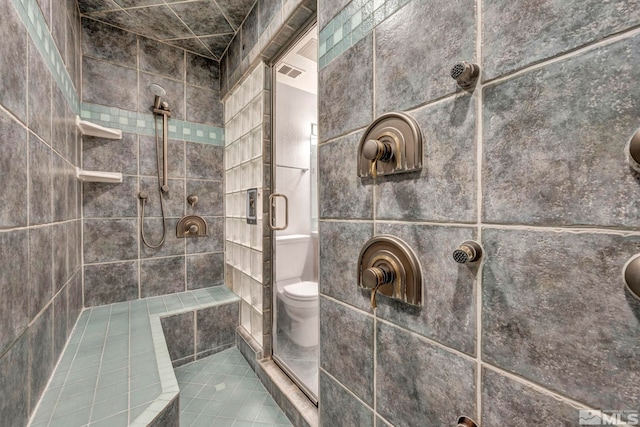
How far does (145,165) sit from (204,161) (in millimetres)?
440

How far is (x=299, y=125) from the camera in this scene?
7.44 feet

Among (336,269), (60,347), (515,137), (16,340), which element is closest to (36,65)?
(16,340)

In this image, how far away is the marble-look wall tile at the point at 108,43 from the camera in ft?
5.97

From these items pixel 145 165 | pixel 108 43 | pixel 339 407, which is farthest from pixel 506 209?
pixel 108 43

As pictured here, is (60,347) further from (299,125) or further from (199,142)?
(299,125)

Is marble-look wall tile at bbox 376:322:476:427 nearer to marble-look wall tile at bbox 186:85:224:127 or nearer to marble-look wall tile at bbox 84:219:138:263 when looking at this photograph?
marble-look wall tile at bbox 84:219:138:263

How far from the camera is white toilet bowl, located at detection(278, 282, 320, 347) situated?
6.09 ft

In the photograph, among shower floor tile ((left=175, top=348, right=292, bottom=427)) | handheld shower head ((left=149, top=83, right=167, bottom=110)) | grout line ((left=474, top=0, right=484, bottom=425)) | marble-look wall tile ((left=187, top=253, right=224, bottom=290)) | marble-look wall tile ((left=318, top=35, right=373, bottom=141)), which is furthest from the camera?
marble-look wall tile ((left=187, top=253, right=224, bottom=290))

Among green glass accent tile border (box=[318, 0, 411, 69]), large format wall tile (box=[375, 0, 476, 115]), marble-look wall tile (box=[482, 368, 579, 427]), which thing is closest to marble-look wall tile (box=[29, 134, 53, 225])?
green glass accent tile border (box=[318, 0, 411, 69])

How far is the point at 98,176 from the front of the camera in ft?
5.69

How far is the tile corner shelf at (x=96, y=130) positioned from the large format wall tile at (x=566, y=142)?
2201mm

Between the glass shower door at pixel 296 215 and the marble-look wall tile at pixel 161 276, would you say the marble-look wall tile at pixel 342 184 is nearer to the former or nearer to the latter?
the glass shower door at pixel 296 215

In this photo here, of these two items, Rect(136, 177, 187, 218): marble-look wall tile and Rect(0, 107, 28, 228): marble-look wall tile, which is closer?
Rect(0, 107, 28, 228): marble-look wall tile

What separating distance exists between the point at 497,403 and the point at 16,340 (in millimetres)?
1285
